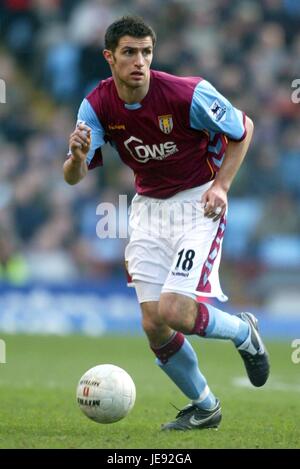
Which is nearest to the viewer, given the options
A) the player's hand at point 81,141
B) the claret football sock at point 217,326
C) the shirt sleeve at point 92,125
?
the player's hand at point 81,141

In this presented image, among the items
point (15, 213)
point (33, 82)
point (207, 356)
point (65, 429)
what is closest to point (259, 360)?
point (65, 429)

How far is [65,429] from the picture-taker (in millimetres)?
6148

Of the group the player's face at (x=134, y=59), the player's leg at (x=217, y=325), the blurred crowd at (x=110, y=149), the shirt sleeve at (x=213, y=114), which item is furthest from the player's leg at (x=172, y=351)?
the blurred crowd at (x=110, y=149)

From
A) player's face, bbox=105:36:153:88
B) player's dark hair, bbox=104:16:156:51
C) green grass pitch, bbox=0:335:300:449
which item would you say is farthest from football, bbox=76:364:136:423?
player's dark hair, bbox=104:16:156:51

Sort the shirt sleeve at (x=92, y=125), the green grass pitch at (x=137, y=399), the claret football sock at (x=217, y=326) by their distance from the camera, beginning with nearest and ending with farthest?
the green grass pitch at (x=137, y=399)
the claret football sock at (x=217, y=326)
the shirt sleeve at (x=92, y=125)

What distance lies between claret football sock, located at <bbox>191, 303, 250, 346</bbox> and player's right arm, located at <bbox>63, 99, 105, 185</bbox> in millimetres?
1068

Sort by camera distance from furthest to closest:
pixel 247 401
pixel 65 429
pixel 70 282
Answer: pixel 70 282 → pixel 247 401 → pixel 65 429

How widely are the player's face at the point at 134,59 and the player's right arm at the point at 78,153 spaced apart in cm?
41

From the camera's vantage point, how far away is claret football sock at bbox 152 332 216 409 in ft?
21.1

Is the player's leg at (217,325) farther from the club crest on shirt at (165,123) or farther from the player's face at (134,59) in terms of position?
the player's face at (134,59)

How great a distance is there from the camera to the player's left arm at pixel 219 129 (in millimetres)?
6168

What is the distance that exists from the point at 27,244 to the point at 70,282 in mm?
1076

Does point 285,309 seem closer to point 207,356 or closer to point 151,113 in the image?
point 207,356
